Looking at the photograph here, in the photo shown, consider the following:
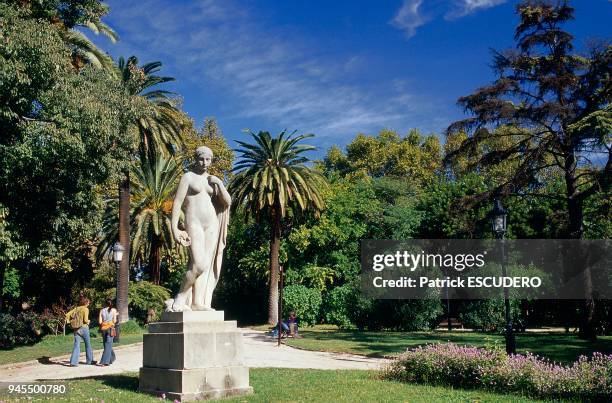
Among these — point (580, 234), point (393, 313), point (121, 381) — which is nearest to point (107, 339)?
point (121, 381)

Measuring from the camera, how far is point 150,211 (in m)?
30.2

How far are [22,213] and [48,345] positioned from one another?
676cm

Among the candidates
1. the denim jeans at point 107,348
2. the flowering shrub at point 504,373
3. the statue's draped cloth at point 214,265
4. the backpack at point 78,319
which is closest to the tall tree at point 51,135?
the backpack at point 78,319

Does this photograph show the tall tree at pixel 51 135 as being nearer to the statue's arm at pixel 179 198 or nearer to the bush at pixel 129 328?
the statue's arm at pixel 179 198

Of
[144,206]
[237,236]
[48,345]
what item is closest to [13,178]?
[48,345]

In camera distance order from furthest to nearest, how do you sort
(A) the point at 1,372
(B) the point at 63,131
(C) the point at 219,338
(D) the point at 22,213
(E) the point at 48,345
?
(E) the point at 48,345, (D) the point at 22,213, (B) the point at 63,131, (A) the point at 1,372, (C) the point at 219,338

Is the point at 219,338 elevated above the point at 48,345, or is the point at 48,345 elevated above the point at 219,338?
the point at 219,338

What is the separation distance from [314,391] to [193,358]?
2.08 meters

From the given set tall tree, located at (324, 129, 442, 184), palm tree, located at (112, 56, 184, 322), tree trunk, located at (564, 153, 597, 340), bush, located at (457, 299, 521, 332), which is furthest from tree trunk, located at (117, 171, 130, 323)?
tall tree, located at (324, 129, 442, 184)

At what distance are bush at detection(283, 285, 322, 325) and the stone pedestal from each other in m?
21.1

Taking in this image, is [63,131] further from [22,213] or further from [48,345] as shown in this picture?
[48,345]

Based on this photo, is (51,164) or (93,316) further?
(93,316)

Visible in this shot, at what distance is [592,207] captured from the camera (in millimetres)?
26641

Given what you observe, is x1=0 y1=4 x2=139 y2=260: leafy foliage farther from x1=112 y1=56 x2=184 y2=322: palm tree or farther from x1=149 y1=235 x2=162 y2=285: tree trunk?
x1=149 y1=235 x2=162 y2=285: tree trunk
